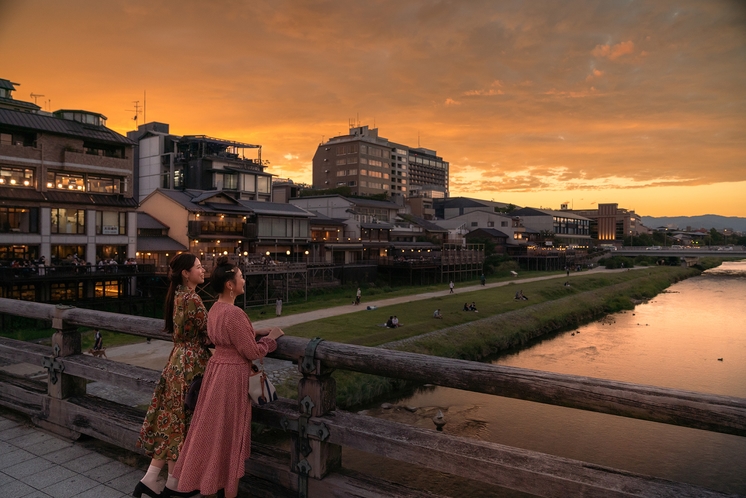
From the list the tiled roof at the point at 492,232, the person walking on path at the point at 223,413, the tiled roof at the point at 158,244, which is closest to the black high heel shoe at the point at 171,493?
the person walking on path at the point at 223,413

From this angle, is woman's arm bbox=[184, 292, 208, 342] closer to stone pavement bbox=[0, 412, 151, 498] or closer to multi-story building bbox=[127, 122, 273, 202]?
stone pavement bbox=[0, 412, 151, 498]

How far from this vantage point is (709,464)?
14109 millimetres

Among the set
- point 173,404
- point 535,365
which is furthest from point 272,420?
point 535,365

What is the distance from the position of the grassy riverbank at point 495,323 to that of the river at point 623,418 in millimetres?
1152

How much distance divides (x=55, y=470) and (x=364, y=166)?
96.1 metres

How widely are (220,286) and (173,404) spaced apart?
119 centimetres

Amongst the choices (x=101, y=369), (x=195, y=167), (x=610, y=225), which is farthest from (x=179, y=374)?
(x=610, y=225)

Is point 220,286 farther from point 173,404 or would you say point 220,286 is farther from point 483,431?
point 483,431

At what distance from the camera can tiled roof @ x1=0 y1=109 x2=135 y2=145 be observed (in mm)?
29328

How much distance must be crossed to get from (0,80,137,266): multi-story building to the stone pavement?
28.5m

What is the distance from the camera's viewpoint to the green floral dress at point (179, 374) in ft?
13.9

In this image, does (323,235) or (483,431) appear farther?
(323,235)

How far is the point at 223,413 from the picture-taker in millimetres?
3801

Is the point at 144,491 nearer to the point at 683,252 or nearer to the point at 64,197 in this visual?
the point at 64,197
